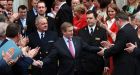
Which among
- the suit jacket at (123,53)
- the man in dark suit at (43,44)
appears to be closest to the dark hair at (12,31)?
the suit jacket at (123,53)

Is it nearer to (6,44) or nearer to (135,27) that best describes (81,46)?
(135,27)

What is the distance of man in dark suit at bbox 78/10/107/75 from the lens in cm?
927

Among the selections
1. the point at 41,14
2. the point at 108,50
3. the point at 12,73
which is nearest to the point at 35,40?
the point at 41,14

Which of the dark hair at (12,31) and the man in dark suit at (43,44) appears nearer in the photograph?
the dark hair at (12,31)

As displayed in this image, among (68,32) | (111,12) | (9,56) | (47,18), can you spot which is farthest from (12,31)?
(111,12)

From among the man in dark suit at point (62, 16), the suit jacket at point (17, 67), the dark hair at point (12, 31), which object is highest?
the dark hair at point (12, 31)

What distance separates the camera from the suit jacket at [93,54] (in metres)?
9.27

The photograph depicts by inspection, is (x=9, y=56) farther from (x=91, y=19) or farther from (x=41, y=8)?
(x=41, y=8)

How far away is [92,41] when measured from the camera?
9.30 metres

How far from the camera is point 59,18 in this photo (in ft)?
33.7

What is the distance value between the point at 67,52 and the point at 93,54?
974mm

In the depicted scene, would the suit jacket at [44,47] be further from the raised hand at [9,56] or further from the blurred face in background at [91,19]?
the raised hand at [9,56]

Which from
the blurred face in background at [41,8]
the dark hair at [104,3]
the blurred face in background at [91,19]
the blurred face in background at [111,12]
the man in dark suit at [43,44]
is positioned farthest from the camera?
the dark hair at [104,3]

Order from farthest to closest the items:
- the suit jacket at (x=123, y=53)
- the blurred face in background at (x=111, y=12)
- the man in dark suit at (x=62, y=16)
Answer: the man in dark suit at (x=62, y=16), the blurred face in background at (x=111, y=12), the suit jacket at (x=123, y=53)
